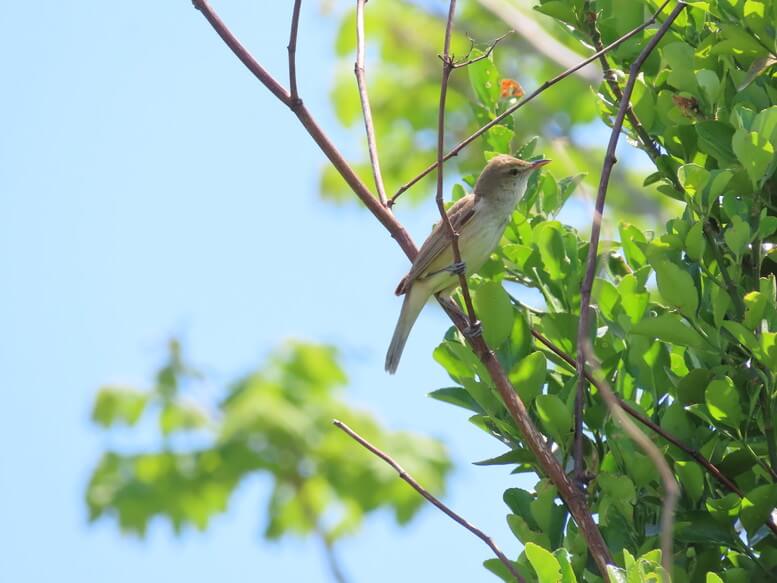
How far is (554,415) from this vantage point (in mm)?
2777

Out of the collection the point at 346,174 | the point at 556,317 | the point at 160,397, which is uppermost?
the point at 160,397

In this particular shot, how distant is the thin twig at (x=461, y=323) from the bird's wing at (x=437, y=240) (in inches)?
47.2

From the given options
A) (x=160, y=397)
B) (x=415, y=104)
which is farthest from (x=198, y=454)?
(x=415, y=104)

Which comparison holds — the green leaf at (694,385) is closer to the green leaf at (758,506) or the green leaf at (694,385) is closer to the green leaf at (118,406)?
the green leaf at (758,506)

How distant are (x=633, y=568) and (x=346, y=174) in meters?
1.45

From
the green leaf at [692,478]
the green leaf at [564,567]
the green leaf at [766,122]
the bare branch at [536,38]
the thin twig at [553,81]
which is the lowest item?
the green leaf at [564,567]

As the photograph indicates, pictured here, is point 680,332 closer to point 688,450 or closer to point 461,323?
point 688,450

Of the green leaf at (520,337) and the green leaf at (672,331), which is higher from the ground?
the green leaf at (520,337)

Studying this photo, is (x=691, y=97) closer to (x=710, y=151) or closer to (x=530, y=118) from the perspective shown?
(x=710, y=151)

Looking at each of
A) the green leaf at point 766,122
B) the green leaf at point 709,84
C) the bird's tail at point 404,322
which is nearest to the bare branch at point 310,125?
the green leaf at point 709,84

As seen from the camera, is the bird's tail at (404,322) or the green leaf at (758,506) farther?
the bird's tail at (404,322)

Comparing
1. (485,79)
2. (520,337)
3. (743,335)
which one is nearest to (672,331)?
(743,335)

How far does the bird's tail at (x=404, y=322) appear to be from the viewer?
17.4ft

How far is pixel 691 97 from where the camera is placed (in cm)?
302
